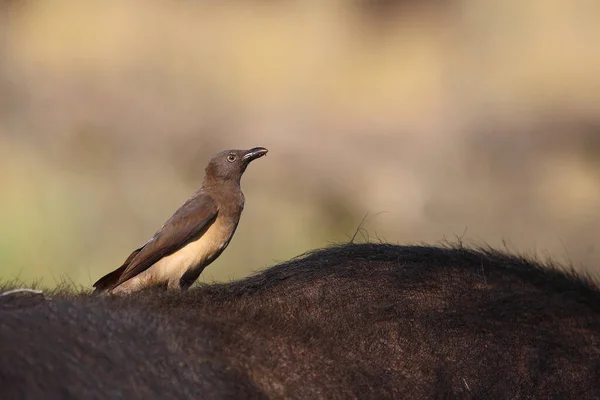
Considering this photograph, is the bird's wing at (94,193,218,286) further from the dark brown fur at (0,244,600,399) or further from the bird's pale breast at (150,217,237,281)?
the dark brown fur at (0,244,600,399)

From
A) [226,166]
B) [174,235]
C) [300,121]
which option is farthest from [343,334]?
[300,121]

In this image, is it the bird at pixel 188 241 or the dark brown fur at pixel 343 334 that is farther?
the bird at pixel 188 241

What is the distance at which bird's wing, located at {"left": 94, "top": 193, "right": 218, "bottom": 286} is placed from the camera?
3.71 m

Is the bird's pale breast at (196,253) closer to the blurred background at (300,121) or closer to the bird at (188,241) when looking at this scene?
the bird at (188,241)

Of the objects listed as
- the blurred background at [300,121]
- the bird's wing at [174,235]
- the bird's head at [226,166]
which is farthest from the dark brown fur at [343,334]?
the blurred background at [300,121]

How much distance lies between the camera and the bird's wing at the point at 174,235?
12.2 ft

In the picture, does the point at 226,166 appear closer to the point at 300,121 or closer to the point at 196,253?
the point at 196,253

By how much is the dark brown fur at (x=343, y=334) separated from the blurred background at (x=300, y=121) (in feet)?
16.2

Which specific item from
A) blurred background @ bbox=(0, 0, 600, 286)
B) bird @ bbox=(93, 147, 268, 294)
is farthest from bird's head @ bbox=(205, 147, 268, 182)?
blurred background @ bbox=(0, 0, 600, 286)

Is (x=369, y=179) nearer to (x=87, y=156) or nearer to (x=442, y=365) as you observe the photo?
(x=87, y=156)

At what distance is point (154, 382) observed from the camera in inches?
89.0

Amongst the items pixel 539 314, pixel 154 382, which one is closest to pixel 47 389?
pixel 154 382

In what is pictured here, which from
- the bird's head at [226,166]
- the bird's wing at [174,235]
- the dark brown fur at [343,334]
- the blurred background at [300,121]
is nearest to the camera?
the dark brown fur at [343,334]

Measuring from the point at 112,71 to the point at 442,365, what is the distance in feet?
28.5
